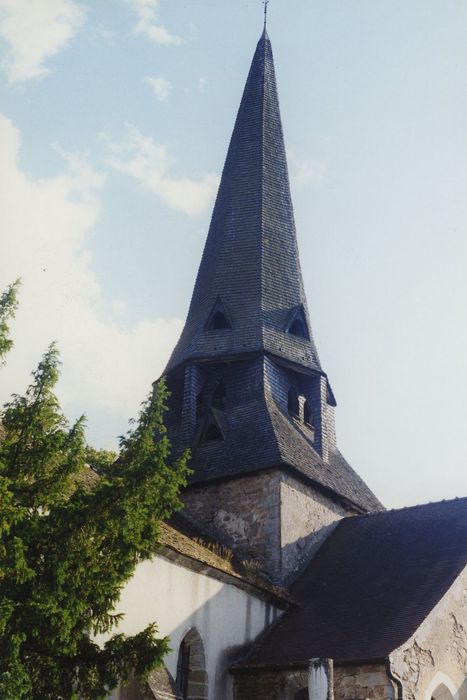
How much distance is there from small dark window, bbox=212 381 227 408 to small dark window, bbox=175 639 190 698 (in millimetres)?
6851

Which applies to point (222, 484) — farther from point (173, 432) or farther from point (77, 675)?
point (77, 675)

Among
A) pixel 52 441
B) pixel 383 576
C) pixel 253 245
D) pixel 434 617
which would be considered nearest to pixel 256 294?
pixel 253 245

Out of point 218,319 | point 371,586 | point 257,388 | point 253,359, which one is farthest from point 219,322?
point 371,586

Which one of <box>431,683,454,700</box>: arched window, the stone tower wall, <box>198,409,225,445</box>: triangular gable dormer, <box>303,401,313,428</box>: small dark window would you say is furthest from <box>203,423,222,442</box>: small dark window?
<box>431,683,454,700</box>: arched window

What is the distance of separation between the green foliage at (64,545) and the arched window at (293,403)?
10.8 meters

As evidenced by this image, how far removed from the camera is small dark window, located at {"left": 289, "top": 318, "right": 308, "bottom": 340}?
2069 centimetres

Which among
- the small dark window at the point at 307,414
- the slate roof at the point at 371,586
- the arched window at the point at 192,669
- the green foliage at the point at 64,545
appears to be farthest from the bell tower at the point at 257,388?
the green foliage at the point at 64,545

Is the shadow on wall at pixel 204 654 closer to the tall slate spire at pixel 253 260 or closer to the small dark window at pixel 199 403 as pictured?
the small dark window at pixel 199 403

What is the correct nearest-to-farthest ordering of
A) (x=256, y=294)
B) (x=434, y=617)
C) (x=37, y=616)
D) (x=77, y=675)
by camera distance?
(x=37, y=616) < (x=77, y=675) < (x=434, y=617) < (x=256, y=294)

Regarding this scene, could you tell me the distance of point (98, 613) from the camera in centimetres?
816

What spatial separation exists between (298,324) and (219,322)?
195cm

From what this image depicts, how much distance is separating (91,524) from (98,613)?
0.95 metres

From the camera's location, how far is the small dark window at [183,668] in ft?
42.2

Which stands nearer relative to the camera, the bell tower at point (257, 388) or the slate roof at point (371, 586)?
the slate roof at point (371, 586)
